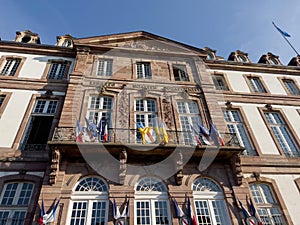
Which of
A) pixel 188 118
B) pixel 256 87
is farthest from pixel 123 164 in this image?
pixel 256 87

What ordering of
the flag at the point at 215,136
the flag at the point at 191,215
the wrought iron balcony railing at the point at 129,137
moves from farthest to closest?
the flag at the point at 215,136, the wrought iron balcony railing at the point at 129,137, the flag at the point at 191,215

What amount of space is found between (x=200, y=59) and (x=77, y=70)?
8.13 m

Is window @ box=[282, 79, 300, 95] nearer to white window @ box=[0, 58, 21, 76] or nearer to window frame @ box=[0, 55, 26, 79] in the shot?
window frame @ box=[0, 55, 26, 79]

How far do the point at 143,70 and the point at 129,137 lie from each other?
5.48 m

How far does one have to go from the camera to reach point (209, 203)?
853cm

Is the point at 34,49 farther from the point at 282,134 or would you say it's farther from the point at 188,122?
the point at 282,134

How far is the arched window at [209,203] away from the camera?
8094mm

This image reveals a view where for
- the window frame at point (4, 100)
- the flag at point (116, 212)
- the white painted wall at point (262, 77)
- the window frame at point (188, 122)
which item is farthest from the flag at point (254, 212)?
the window frame at point (4, 100)

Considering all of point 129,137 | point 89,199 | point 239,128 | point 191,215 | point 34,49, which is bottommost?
point 191,215

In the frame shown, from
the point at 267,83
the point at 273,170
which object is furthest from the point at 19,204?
the point at 267,83

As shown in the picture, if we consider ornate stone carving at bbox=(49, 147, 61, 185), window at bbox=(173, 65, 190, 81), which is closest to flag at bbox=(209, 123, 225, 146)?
window at bbox=(173, 65, 190, 81)

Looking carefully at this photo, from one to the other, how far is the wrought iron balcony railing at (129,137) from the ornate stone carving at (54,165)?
492 millimetres

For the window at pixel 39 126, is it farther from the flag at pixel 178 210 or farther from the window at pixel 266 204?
the window at pixel 266 204

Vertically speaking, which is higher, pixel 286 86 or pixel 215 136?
pixel 286 86
